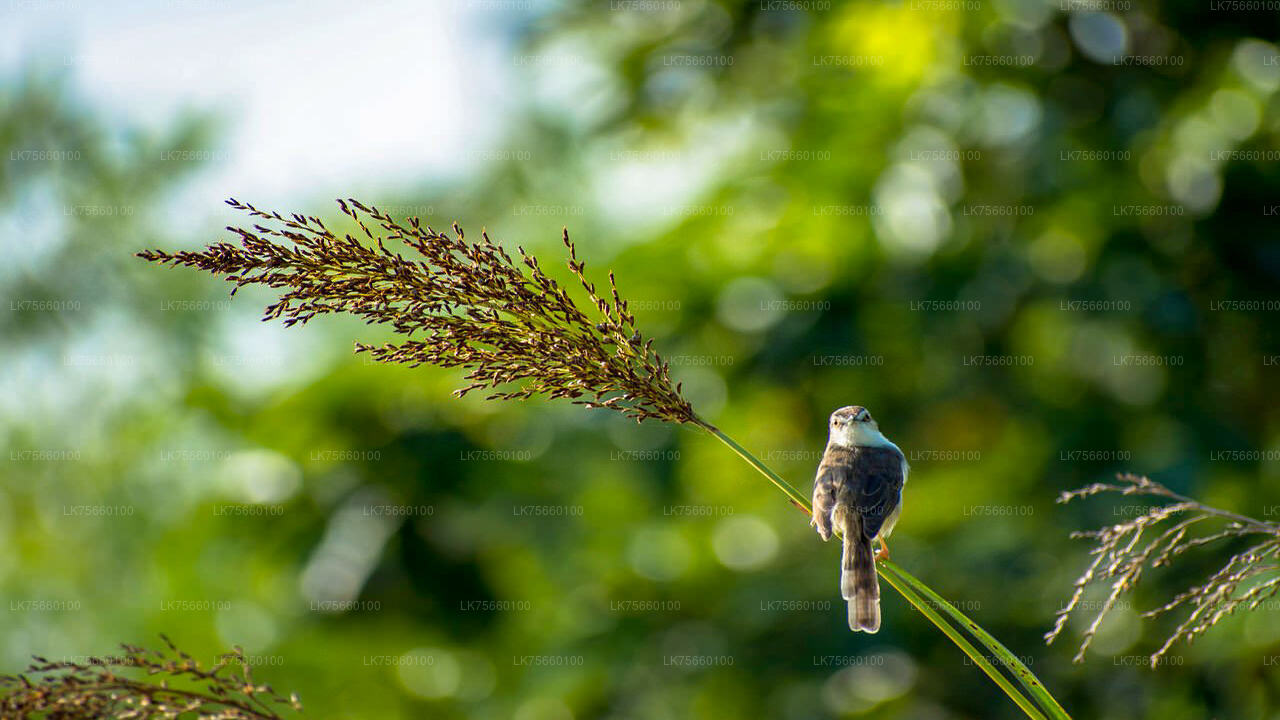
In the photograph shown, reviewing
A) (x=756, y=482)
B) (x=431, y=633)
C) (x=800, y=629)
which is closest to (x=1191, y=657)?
(x=800, y=629)

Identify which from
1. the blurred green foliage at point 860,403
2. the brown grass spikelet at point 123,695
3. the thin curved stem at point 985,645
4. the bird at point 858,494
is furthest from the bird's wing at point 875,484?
the blurred green foliage at point 860,403

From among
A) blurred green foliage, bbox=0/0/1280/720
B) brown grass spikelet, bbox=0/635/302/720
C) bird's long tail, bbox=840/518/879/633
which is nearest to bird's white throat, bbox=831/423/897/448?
bird's long tail, bbox=840/518/879/633

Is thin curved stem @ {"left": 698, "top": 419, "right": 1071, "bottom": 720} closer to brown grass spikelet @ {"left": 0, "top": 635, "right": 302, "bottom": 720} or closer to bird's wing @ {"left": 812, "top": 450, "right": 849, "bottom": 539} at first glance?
bird's wing @ {"left": 812, "top": 450, "right": 849, "bottom": 539}

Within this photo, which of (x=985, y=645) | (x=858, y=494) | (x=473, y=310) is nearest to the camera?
(x=985, y=645)

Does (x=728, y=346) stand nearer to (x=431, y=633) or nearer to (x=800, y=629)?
(x=800, y=629)

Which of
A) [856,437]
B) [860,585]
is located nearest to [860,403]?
[856,437]

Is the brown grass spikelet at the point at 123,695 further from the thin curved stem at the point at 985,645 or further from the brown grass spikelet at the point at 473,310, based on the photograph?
the thin curved stem at the point at 985,645

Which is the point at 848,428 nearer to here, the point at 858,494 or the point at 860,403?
the point at 858,494
